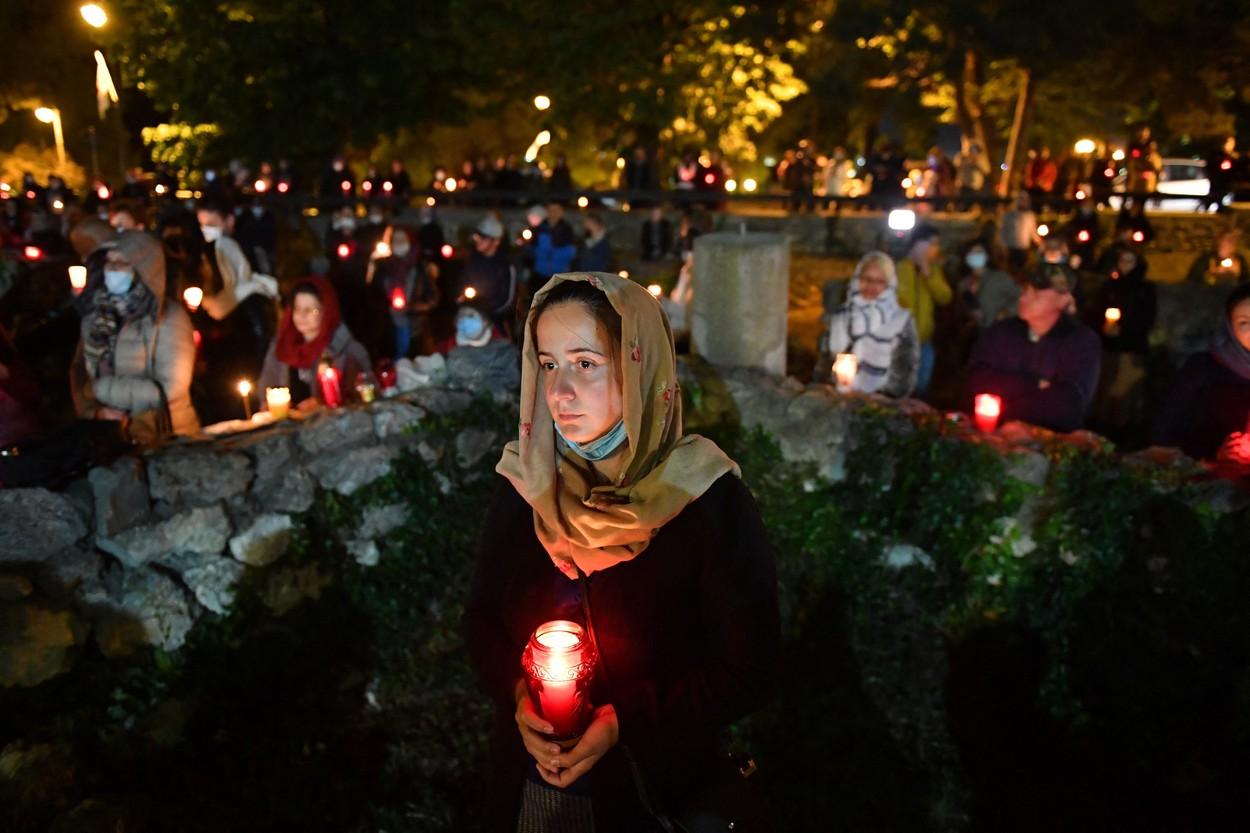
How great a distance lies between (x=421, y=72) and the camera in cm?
1988

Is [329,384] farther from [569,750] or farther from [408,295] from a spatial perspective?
[569,750]

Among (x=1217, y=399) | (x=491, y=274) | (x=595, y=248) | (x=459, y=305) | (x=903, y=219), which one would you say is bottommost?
(x=1217, y=399)

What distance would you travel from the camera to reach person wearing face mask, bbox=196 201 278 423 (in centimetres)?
810

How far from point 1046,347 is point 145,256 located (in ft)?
15.8

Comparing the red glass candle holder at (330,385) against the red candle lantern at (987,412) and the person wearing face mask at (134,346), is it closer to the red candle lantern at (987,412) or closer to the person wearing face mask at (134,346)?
the person wearing face mask at (134,346)

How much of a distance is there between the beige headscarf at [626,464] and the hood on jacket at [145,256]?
141 inches

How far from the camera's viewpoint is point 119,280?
476 centimetres

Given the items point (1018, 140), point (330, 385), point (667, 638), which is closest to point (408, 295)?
point (330, 385)

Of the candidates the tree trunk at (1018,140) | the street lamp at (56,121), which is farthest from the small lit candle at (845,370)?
the street lamp at (56,121)

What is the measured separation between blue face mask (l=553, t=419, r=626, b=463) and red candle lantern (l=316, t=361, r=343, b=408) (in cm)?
360

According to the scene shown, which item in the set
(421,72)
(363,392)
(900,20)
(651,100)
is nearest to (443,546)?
(363,392)

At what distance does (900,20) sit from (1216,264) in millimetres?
8938

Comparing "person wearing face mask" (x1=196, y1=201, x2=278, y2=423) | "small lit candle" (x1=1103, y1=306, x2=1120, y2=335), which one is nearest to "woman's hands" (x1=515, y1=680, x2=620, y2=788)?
"person wearing face mask" (x1=196, y1=201, x2=278, y2=423)

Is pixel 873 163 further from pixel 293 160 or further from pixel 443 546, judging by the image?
pixel 443 546
